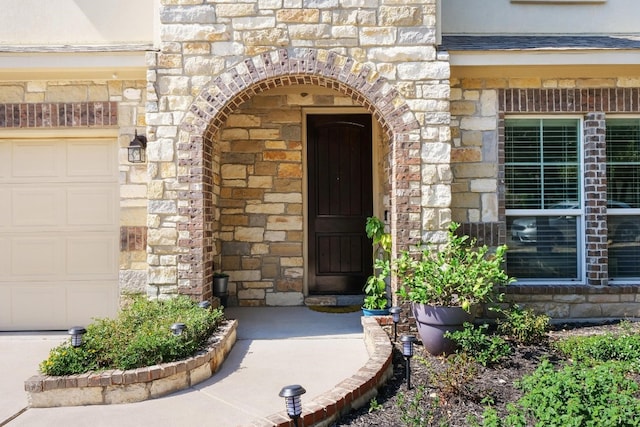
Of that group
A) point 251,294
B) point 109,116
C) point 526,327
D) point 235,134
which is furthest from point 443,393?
point 109,116

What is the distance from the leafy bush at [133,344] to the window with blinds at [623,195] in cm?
458

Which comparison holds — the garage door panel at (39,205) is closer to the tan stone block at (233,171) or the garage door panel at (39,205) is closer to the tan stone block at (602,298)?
the tan stone block at (233,171)

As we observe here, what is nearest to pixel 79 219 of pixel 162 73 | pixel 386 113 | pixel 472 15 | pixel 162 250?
pixel 162 250

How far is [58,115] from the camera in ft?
18.1

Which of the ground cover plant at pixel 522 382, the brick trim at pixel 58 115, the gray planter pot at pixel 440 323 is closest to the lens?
the ground cover plant at pixel 522 382

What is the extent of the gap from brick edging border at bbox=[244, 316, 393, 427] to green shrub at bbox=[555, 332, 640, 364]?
5.42 feet

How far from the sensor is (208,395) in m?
3.69

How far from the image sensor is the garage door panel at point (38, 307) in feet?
18.6

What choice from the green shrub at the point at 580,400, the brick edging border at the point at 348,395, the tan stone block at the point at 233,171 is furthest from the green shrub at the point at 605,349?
the tan stone block at the point at 233,171

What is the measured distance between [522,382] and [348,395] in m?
1.16

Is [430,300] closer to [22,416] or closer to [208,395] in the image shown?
[208,395]

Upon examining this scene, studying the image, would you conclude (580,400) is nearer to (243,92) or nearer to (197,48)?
(243,92)

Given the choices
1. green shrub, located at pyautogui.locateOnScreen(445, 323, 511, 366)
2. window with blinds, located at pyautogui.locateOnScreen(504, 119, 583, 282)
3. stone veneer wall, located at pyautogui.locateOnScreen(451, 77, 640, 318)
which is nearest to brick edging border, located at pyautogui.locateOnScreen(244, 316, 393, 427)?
green shrub, located at pyautogui.locateOnScreen(445, 323, 511, 366)

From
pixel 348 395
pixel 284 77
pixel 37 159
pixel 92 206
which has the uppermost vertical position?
pixel 284 77
